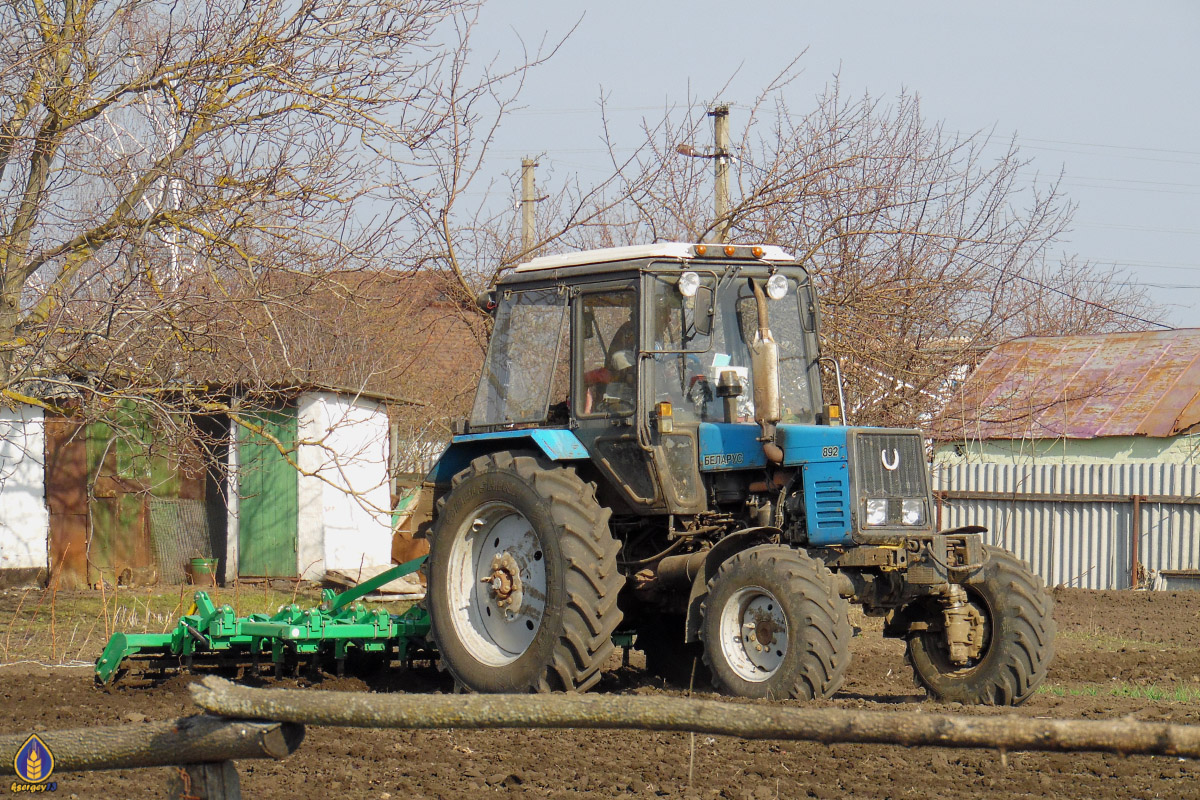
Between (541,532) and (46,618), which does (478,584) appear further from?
(46,618)

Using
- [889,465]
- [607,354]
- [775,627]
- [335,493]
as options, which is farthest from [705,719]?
[335,493]

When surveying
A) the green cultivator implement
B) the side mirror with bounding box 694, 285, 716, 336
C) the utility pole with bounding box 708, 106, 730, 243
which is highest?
the utility pole with bounding box 708, 106, 730, 243

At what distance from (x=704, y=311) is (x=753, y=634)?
6.11 feet

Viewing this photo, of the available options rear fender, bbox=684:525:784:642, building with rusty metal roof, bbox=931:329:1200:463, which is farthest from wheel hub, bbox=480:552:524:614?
building with rusty metal roof, bbox=931:329:1200:463

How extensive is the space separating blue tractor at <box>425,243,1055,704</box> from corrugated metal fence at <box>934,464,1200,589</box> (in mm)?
9110

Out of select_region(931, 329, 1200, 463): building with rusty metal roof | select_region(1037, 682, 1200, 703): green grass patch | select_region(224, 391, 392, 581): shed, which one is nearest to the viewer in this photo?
select_region(1037, 682, 1200, 703): green grass patch

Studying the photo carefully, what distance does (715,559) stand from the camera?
23.1 feet

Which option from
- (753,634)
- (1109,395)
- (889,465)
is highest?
(1109,395)

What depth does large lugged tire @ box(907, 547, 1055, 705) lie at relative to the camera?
278 inches

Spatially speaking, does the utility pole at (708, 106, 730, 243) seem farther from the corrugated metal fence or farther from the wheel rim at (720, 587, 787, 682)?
the wheel rim at (720, 587, 787, 682)

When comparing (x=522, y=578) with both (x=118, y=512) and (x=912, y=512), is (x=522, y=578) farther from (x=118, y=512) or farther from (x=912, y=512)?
(x=118, y=512)

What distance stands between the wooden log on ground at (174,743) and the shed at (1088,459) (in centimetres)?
1022

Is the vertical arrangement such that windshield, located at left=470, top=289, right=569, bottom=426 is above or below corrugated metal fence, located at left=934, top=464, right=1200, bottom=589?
above

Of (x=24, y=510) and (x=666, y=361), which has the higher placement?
(x=666, y=361)
